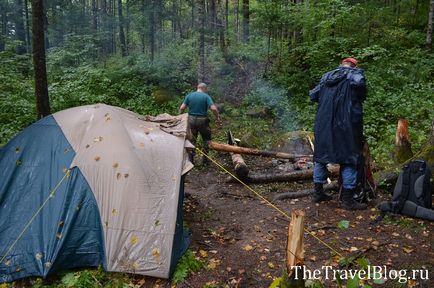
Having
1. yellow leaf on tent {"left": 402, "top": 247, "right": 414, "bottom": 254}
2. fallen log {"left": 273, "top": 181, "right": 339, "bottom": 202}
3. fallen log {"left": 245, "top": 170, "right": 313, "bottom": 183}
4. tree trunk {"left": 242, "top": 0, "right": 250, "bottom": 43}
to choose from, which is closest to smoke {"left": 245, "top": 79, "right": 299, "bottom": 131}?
fallen log {"left": 245, "top": 170, "right": 313, "bottom": 183}

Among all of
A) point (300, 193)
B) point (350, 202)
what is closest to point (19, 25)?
point (300, 193)

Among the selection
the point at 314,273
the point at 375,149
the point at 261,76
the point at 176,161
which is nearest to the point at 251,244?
the point at 314,273

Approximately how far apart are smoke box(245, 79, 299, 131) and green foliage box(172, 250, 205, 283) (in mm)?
7967

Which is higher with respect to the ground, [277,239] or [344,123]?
[344,123]

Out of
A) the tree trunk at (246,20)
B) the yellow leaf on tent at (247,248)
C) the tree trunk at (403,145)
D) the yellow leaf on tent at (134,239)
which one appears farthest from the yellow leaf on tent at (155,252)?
the tree trunk at (246,20)

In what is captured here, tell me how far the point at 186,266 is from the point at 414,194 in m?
3.54

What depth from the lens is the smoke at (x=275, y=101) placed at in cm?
1241

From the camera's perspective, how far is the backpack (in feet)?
17.0

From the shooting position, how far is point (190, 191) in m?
7.32

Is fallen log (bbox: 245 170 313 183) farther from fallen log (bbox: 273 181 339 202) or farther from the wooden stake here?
the wooden stake

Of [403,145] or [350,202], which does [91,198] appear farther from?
[403,145]

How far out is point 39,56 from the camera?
8.45 metres

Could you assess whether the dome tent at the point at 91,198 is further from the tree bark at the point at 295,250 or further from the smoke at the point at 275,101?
the smoke at the point at 275,101

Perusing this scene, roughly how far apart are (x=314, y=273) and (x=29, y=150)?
14.0ft
